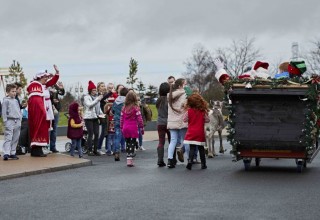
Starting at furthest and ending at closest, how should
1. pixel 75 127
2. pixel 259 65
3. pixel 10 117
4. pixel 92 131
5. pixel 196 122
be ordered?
pixel 92 131 < pixel 75 127 < pixel 10 117 < pixel 196 122 < pixel 259 65

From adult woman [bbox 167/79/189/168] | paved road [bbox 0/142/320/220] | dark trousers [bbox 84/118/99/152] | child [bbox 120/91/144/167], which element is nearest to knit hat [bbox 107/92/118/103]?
dark trousers [bbox 84/118/99/152]

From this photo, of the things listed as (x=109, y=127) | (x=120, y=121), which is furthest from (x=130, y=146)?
(x=109, y=127)

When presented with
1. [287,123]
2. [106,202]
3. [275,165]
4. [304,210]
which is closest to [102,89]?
[275,165]

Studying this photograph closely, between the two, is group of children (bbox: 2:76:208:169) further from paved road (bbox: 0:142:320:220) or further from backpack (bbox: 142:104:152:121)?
backpack (bbox: 142:104:152:121)

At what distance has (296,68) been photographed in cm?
1460

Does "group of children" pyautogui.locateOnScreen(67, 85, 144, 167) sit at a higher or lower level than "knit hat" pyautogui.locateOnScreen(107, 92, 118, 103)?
lower

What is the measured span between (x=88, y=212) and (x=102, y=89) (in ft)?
34.5

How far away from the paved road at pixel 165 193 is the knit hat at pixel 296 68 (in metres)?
1.86

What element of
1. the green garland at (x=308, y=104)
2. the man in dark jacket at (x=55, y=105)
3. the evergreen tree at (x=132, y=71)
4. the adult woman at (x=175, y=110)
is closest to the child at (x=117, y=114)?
the man in dark jacket at (x=55, y=105)

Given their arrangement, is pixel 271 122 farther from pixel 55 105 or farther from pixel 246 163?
pixel 55 105

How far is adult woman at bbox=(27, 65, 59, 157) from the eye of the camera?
1683cm

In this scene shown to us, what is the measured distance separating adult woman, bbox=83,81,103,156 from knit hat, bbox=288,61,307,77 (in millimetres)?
5677

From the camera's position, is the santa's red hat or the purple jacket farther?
the purple jacket

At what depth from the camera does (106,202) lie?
9672 mm
